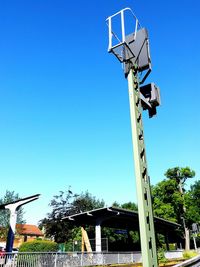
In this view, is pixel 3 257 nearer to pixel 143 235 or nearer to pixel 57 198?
pixel 143 235

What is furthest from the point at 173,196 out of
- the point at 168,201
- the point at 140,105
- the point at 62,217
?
the point at 140,105

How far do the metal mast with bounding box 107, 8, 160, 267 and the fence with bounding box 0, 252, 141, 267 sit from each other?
8.38 metres

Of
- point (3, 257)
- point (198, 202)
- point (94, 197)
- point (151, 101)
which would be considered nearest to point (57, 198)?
point (94, 197)

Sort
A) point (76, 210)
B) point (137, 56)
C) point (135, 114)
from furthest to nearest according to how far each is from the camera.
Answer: point (76, 210)
point (137, 56)
point (135, 114)

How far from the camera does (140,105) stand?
15.2ft

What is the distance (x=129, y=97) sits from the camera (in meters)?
4.52

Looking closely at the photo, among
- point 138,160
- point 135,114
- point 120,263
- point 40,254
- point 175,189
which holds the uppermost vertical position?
point 175,189

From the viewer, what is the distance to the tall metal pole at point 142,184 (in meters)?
3.61

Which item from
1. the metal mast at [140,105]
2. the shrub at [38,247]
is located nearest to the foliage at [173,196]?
the shrub at [38,247]

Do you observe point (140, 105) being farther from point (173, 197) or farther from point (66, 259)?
point (173, 197)

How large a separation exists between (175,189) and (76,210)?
17.0 metres

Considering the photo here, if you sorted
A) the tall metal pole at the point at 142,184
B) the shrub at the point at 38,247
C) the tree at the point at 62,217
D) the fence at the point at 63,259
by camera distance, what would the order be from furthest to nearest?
the tree at the point at 62,217 < the shrub at the point at 38,247 < the fence at the point at 63,259 < the tall metal pole at the point at 142,184

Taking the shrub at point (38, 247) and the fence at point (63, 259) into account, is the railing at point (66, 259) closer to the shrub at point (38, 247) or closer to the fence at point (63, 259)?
the fence at point (63, 259)

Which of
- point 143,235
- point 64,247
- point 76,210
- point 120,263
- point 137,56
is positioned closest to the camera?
point 143,235
